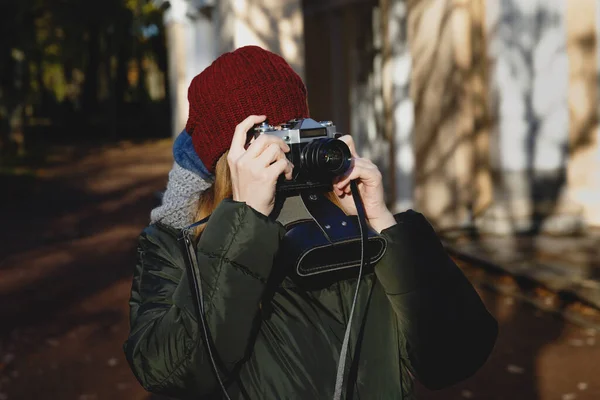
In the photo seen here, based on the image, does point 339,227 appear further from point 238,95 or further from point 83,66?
point 83,66

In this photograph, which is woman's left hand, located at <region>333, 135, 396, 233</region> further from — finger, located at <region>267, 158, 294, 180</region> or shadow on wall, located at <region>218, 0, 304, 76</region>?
shadow on wall, located at <region>218, 0, 304, 76</region>

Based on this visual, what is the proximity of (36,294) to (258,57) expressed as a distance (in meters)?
6.55

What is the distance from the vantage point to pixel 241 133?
185cm

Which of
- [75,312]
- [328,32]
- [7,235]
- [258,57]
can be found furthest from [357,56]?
[258,57]

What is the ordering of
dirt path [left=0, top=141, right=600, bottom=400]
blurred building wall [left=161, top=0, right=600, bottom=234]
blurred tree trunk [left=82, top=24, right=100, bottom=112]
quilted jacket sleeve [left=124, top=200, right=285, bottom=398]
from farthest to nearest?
blurred tree trunk [left=82, top=24, right=100, bottom=112] < blurred building wall [left=161, top=0, right=600, bottom=234] < dirt path [left=0, top=141, right=600, bottom=400] < quilted jacket sleeve [left=124, top=200, right=285, bottom=398]

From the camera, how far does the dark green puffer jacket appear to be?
1.77 metres

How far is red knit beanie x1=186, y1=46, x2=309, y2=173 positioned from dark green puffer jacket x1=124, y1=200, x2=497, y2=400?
0.23m

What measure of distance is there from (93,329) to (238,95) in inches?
199

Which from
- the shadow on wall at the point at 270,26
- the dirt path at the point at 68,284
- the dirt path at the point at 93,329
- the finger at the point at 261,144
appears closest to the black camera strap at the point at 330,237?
the finger at the point at 261,144

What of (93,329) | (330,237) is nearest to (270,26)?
(93,329)

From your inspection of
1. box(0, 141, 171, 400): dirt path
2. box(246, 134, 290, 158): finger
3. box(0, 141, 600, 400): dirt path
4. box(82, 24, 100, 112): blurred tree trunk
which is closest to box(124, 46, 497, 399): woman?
box(246, 134, 290, 158): finger

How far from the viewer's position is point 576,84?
916cm

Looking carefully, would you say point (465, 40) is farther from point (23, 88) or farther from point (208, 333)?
point (23, 88)

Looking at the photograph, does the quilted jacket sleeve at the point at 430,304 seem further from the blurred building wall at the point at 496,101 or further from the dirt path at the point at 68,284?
the blurred building wall at the point at 496,101
